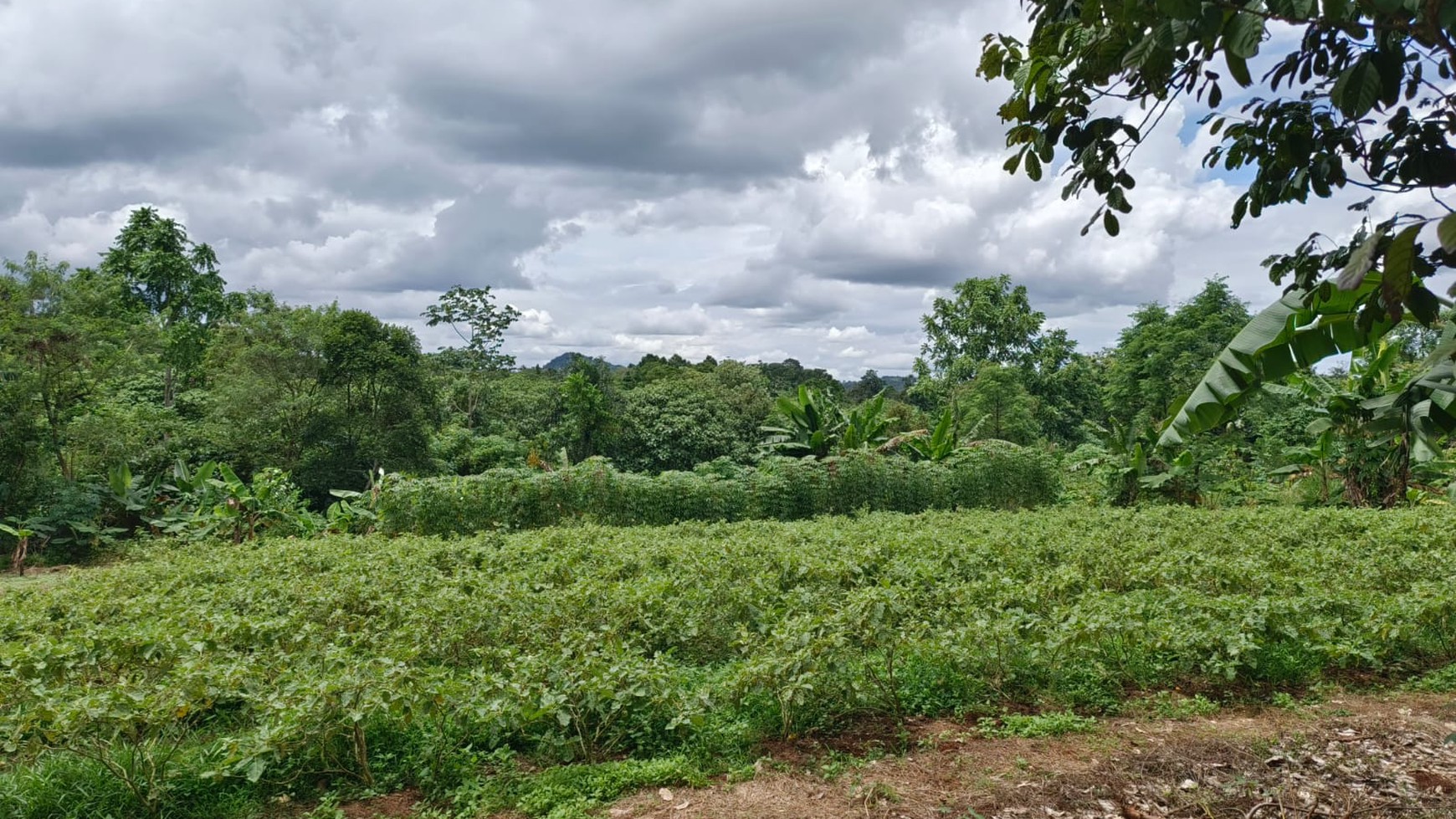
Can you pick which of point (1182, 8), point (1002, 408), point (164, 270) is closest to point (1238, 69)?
point (1182, 8)

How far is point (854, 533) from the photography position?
27.7ft

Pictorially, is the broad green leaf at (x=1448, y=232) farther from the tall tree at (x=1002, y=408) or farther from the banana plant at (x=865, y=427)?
the tall tree at (x=1002, y=408)

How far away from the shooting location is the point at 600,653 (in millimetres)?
4062

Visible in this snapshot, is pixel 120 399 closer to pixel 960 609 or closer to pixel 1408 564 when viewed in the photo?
pixel 960 609

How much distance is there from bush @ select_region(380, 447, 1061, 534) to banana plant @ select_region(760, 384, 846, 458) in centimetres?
226

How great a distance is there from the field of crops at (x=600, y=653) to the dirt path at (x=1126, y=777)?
27 centimetres

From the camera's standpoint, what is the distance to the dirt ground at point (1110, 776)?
123 inches

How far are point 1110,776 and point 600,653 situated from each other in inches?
93.3

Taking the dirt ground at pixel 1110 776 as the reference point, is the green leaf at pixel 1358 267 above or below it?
above

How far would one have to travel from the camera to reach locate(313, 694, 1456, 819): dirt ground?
313 centimetres

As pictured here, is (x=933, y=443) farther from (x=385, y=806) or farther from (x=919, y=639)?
(x=385, y=806)

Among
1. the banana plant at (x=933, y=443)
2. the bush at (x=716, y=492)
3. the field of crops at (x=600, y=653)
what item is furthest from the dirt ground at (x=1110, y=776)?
the banana plant at (x=933, y=443)

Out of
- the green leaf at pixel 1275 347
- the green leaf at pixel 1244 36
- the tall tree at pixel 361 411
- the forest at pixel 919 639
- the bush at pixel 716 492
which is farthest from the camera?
the tall tree at pixel 361 411

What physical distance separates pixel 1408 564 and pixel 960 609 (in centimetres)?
383
